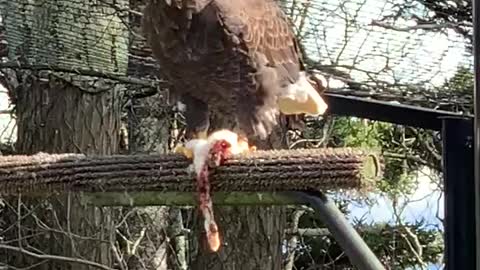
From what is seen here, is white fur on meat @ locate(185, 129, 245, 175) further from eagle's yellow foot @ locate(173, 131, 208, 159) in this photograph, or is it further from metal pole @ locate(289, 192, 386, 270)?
metal pole @ locate(289, 192, 386, 270)

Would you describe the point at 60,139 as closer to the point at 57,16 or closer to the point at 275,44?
the point at 57,16

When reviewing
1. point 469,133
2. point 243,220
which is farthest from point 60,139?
point 469,133

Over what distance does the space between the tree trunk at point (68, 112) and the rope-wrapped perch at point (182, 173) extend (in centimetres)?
109

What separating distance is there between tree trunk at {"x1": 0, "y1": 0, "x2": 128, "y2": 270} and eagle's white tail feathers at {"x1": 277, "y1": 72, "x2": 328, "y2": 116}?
725mm

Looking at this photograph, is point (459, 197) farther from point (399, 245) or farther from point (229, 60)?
point (399, 245)

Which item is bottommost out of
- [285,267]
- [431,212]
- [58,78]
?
[285,267]

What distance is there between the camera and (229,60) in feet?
7.66

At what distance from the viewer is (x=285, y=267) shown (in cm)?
399

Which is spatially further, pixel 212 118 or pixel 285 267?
pixel 285 267

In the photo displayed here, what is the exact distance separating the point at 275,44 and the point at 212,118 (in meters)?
0.42

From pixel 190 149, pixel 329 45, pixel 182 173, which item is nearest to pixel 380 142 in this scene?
pixel 329 45

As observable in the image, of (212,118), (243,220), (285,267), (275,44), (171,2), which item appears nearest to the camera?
(171,2)

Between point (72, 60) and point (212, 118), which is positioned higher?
point (72, 60)

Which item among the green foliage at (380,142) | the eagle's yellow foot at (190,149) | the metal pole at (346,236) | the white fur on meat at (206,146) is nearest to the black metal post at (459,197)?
the metal pole at (346,236)
